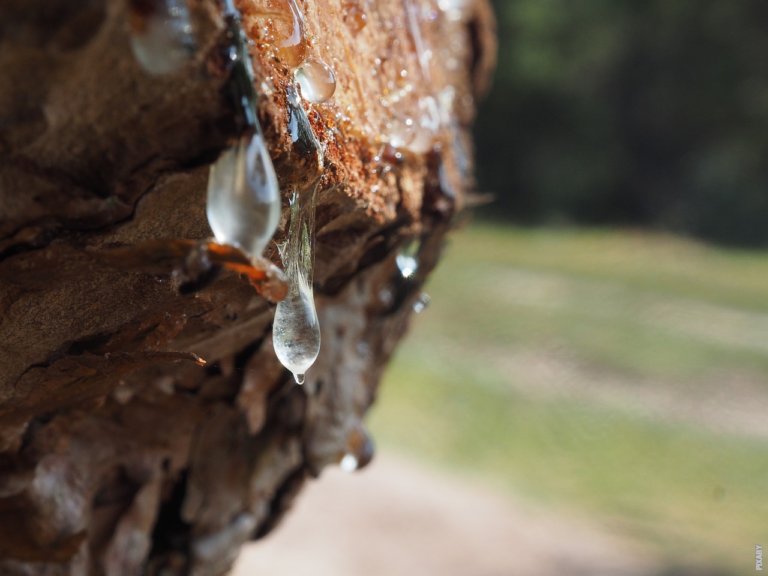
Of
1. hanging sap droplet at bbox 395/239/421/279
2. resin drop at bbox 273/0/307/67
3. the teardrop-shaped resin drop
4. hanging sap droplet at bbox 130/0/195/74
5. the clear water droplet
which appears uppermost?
hanging sap droplet at bbox 130/0/195/74

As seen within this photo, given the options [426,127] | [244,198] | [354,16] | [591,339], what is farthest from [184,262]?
[591,339]

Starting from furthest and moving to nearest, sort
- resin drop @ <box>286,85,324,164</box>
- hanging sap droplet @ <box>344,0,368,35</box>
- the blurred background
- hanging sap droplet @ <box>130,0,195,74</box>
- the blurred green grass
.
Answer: the blurred green grass, the blurred background, hanging sap droplet @ <box>344,0,368,35</box>, resin drop @ <box>286,85,324,164</box>, hanging sap droplet @ <box>130,0,195,74</box>

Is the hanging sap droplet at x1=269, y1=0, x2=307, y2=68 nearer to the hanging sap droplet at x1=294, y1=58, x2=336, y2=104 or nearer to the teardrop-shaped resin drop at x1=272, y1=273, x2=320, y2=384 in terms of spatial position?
the hanging sap droplet at x1=294, y1=58, x2=336, y2=104

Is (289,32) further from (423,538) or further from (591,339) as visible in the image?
(591,339)

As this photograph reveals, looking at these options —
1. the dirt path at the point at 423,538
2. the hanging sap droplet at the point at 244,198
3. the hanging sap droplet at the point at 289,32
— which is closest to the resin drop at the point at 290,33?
the hanging sap droplet at the point at 289,32

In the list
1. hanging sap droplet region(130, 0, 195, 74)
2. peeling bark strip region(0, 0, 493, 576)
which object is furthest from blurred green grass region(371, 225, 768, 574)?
hanging sap droplet region(130, 0, 195, 74)

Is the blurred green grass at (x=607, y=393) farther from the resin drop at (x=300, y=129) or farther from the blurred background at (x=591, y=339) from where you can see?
the resin drop at (x=300, y=129)
